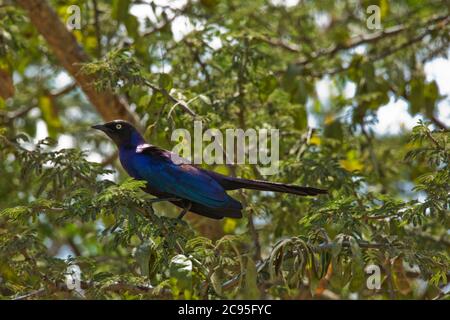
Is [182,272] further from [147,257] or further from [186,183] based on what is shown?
[186,183]

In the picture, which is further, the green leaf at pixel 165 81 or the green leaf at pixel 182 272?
the green leaf at pixel 165 81

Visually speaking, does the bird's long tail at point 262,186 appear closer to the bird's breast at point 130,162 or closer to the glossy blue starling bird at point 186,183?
the glossy blue starling bird at point 186,183

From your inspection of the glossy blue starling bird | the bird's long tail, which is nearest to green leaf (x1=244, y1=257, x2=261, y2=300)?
the bird's long tail

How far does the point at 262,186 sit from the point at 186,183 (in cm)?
42

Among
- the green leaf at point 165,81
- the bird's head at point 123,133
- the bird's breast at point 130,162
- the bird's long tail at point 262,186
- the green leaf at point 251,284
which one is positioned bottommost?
the green leaf at point 251,284

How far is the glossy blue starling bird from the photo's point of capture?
488cm

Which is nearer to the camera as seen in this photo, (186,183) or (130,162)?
(186,183)

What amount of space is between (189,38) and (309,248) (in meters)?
2.96

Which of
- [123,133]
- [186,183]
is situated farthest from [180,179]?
[123,133]

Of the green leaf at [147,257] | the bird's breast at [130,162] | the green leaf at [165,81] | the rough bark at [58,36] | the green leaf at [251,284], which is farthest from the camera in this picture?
the rough bark at [58,36]

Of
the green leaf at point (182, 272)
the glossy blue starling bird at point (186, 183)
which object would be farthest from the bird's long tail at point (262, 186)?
the green leaf at point (182, 272)

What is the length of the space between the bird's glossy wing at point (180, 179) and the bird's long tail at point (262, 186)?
0.10 m

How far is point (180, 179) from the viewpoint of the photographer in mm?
4969

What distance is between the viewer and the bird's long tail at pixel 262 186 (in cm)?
468
